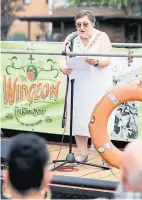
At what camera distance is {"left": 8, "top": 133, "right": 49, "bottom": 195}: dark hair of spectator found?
105 inches

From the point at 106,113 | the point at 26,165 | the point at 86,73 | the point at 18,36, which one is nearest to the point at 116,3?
the point at 18,36

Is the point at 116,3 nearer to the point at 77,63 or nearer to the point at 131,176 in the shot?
the point at 77,63

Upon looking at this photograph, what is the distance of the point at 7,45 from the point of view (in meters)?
8.55

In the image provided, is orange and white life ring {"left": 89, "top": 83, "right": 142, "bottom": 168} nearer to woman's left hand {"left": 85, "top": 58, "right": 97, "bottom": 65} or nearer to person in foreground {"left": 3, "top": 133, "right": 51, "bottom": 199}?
woman's left hand {"left": 85, "top": 58, "right": 97, "bottom": 65}

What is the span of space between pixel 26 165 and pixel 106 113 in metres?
3.89

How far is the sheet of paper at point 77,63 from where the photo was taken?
652 centimetres

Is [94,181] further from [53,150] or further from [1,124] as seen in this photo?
[1,124]

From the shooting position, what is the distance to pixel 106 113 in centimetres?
651

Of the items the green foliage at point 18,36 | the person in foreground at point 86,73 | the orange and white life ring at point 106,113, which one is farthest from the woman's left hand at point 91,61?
the green foliage at point 18,36

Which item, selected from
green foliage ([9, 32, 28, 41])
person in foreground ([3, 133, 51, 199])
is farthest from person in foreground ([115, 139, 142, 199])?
green foliage ([9, 32, 28, 41])

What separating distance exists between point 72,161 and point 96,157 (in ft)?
2.10

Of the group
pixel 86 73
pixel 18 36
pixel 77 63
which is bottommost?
pixel 86 73

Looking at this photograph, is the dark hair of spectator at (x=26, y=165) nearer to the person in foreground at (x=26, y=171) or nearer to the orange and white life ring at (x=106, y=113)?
the person in foreground at (x=26, y=171)

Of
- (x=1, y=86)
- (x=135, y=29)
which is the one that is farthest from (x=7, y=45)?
(x=135, y=29)
